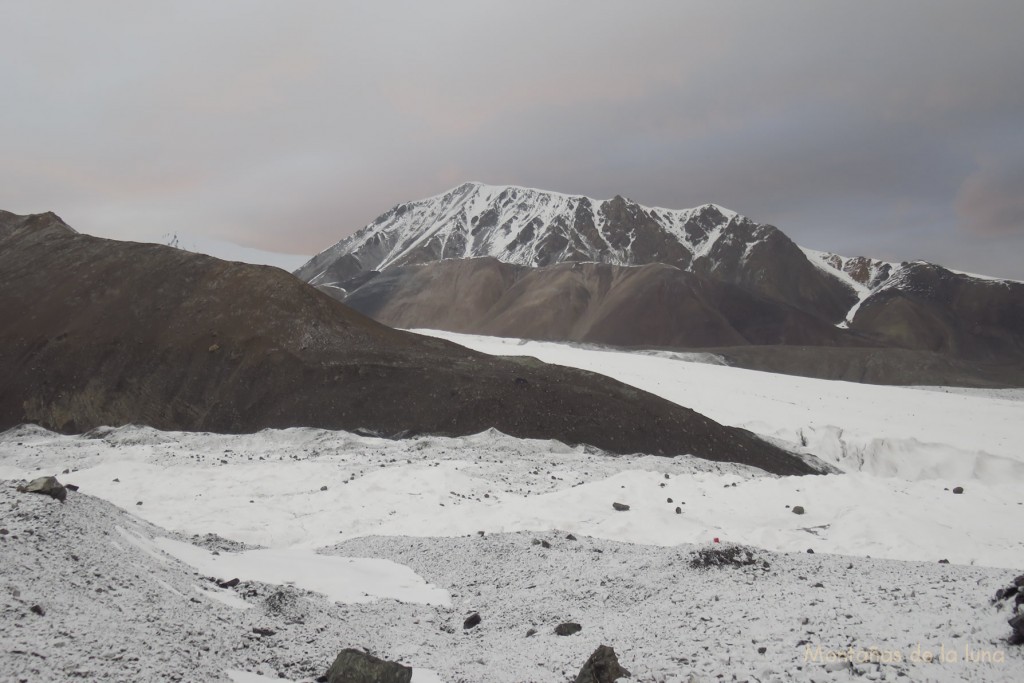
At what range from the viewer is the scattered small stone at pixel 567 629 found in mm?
7488

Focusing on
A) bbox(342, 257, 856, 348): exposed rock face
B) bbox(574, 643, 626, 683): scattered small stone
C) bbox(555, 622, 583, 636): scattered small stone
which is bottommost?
bbox(555, 622, 583, 636): scattered small stone

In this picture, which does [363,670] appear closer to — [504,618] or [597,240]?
[504,618]

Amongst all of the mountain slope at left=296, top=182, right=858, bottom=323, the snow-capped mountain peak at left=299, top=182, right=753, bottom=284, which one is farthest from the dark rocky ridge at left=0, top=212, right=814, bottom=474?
the snow-capped mountain peak at left=299, top=182, right=753, bottom=284

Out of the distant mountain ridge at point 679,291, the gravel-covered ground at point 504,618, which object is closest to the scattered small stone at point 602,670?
the gravel-covered ground at point 504,618

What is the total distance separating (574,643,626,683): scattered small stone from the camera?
5.80 metres

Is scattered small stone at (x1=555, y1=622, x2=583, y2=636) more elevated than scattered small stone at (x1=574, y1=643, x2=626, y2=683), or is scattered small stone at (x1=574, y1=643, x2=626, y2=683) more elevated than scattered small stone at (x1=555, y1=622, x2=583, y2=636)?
scattered small stone at (x1=574, y1=643, x2=626, y2=683)

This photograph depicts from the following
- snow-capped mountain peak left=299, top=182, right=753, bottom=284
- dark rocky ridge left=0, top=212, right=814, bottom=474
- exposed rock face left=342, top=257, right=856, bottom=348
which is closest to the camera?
dark rocky ridge left=0, top=212, right=814, bottom=474

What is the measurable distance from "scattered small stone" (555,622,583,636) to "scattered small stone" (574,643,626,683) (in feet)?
5.02

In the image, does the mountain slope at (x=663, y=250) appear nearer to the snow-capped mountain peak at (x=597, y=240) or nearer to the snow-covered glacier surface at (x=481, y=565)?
the snow-capped mountain peak at (x=597, y=240)

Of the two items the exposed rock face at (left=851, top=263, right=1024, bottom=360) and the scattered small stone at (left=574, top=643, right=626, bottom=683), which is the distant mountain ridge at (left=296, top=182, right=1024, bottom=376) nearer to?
the exposed rock face at (left=851, top=263, right=1024, bottom=360)

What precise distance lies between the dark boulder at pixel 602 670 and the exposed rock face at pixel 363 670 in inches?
57.1

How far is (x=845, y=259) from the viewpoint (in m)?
199

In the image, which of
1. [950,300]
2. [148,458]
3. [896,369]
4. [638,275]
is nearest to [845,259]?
[950,300]

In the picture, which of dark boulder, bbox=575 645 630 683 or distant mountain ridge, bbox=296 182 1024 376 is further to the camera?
distant mountain ridge, bbox=296 182 1024 376
